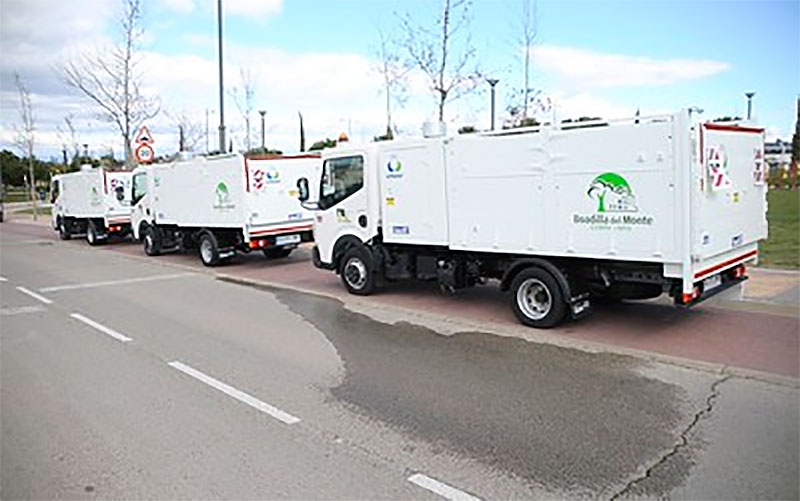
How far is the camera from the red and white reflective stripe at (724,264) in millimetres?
7516

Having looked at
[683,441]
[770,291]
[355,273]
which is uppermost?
[355,273]

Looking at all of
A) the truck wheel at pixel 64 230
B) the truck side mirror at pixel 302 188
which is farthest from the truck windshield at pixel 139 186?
the truck wheel at pixel 64 230

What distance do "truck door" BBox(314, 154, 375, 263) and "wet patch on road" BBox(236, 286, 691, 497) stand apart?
3.09 meters

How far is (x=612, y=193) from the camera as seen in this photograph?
7.77 m

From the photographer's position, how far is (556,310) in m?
8.37

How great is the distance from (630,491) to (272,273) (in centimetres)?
1145

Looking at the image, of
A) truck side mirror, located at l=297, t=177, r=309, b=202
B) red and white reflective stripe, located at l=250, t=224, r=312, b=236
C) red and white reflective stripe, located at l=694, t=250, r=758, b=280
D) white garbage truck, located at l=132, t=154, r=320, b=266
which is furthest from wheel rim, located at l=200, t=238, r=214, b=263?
red and white reflective stripe, located at l=694, t=250, r=758, b=280

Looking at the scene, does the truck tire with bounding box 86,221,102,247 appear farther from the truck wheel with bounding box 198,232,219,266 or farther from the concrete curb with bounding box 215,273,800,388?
the concrete curb with bounding box 215,273,800,388

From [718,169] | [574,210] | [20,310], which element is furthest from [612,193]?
[20,310]

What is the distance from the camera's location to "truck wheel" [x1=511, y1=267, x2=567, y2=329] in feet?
Result: 27.4

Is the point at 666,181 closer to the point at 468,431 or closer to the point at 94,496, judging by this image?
the point at 468,431

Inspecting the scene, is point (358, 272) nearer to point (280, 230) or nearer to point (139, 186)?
point (280, 230)

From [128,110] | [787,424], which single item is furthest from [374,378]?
[128,110]

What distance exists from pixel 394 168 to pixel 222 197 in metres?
6.73
